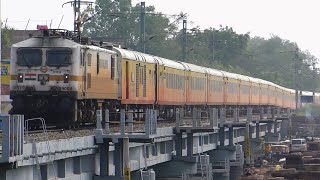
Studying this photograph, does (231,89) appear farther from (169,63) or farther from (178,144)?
(178,144)

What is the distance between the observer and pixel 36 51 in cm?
3069

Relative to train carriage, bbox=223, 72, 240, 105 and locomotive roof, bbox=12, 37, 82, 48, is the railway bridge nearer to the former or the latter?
locomotive roof, bbox=12, 37, 82, 48

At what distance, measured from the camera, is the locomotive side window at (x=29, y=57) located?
30.5 meters

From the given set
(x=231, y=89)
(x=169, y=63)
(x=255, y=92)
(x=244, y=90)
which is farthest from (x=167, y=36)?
(x=169, y=63)

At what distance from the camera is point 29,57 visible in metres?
30.7

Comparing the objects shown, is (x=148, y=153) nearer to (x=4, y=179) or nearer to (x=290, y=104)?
(x=4, y=179)

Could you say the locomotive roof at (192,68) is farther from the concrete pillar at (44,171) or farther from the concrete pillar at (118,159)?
the concrete pillar at (44,171)

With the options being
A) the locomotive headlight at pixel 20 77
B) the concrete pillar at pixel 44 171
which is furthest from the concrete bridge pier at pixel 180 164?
the concrete pillar at pixel 44 171

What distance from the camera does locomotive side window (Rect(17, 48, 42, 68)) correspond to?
30.5 m

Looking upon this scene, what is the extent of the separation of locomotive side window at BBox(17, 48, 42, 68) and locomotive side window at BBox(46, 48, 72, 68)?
35 centimetres

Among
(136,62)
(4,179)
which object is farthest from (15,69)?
(4,179)

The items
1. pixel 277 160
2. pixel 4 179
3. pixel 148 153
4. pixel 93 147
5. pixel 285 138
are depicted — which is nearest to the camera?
pixel 4 179

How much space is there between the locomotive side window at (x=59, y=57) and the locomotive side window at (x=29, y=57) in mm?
350

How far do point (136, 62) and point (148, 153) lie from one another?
265 inches
